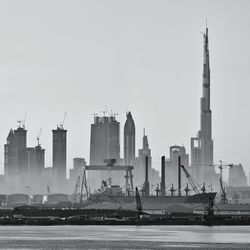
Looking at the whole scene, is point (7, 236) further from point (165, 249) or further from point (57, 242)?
point (165, 249)

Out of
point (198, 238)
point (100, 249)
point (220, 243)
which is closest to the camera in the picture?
point (100, 249)

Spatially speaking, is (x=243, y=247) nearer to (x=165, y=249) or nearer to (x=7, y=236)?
(x=165, y=249)

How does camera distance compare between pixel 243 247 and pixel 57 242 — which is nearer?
pixel 243 247

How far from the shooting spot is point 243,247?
166 m

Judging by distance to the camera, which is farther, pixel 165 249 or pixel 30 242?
pixel 30 242

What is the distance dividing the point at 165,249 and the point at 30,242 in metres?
28.4

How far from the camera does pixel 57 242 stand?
581 feet

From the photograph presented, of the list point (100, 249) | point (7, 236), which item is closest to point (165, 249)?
point (100, 249)

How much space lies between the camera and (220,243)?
174 meters

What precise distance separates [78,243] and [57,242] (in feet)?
13.5

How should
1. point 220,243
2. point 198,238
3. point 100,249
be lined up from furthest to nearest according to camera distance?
1. point 198,238
2. point 220,243
3. point 100,249

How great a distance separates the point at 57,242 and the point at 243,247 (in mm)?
34333

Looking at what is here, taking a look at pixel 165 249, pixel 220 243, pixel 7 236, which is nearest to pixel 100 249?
pixel 165 249

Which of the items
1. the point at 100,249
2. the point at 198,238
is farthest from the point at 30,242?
the point at 198,238
